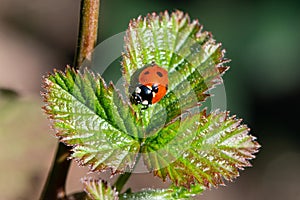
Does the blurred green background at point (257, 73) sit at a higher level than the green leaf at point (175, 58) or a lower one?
higher

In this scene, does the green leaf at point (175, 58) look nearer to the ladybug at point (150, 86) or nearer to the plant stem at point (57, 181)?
the ladybug at point (150, 86)

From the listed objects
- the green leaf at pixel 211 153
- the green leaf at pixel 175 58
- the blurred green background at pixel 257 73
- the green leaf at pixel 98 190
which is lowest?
the green leaf at pixel 98 190

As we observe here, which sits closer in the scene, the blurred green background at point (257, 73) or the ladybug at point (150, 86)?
the ladybug at point (150, 86)

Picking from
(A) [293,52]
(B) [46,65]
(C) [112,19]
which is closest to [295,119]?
(A) [293,52]

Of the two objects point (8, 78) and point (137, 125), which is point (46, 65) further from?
point (137, 125)

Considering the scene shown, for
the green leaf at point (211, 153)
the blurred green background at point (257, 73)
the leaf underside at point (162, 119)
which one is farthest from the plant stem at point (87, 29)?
the blurred green background at point (257, 73)

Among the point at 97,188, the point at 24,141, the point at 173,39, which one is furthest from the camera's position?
the point at 24,141

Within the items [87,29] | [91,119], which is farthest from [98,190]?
[87,29]
